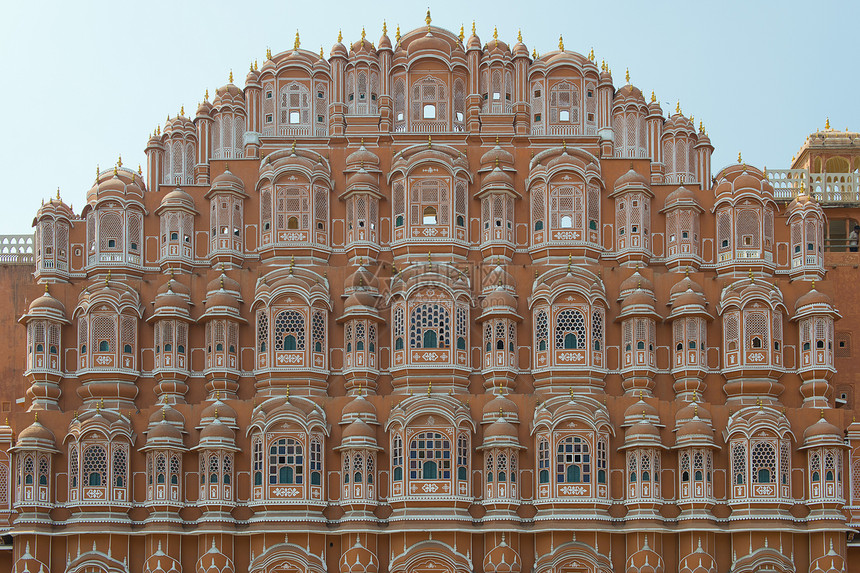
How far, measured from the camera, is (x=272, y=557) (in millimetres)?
51031

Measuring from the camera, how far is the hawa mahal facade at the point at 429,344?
168 ft

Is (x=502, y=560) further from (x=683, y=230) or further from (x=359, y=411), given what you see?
(x=683, y=230)

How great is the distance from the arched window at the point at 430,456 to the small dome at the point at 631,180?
12.8 m

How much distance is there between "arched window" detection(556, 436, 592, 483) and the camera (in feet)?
169

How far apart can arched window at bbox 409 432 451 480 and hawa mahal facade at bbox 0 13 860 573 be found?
0.10 m

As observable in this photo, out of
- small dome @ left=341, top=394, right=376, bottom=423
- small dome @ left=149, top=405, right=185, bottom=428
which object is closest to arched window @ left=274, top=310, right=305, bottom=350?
small dome @ left=341, top=394, right=376, bottom=423

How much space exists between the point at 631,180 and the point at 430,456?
13.8m

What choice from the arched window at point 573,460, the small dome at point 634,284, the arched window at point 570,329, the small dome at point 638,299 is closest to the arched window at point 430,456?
the arched window at point 573,460

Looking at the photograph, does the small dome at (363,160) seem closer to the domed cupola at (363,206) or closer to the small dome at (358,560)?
the domed cupola at (363,206)

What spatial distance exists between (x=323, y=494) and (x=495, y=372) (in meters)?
7.89

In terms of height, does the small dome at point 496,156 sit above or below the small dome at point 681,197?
above

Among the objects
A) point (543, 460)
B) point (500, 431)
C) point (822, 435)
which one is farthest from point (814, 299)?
point (500, 431)

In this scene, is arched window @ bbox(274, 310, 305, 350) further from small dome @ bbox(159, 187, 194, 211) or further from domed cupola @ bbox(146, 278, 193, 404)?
small dome @ bbox(159, 187, 194, 211)

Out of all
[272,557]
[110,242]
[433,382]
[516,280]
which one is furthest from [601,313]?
[110,242]
